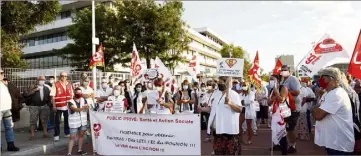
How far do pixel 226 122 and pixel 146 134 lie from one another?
4.42 ft

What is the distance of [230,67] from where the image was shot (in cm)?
702

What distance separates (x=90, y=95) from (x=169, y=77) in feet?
10.6

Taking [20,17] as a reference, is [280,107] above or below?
below

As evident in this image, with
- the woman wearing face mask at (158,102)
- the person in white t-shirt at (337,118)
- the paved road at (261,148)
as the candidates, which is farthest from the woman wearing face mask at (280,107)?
the person in white t-shirt at (337,118)

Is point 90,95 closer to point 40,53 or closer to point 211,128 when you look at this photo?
point 211,128

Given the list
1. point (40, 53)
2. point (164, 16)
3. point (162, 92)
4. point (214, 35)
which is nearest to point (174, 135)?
point (162, 92)

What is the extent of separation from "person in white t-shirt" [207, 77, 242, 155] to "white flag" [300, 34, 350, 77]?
369 centimetres

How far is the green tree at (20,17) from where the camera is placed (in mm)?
13602

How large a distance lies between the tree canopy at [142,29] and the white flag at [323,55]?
16.2 m

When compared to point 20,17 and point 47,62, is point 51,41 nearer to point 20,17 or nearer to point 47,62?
point 47,62

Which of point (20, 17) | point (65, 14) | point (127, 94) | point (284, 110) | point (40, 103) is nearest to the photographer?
point (284, 110)

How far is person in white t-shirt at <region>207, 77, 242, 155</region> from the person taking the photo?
582cm

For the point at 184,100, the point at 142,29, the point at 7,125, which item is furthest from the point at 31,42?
the point at 7,125

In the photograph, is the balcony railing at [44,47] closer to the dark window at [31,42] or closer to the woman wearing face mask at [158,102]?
the dark window at [31,42]
